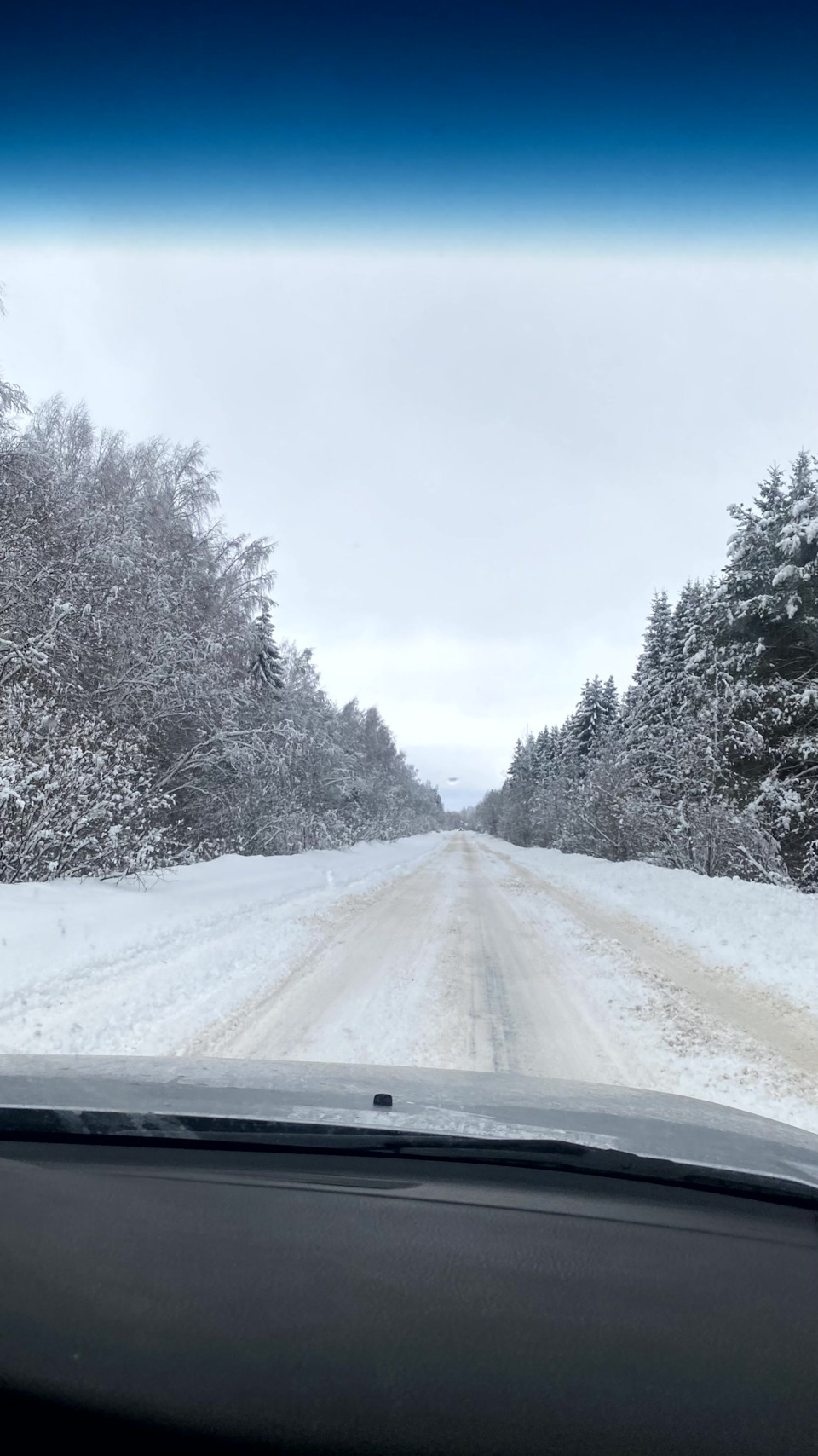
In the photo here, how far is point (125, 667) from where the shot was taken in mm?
14414

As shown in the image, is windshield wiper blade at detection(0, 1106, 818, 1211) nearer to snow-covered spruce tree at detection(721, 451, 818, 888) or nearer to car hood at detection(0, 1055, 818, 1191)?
car hood at detection(0, 1055, 818, 1191)

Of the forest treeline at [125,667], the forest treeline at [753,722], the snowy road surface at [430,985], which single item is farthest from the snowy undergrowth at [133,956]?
the forest treeline at [753,722]

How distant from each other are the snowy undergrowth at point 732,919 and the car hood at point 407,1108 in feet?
15.6

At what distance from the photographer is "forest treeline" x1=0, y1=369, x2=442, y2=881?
10.5 meters

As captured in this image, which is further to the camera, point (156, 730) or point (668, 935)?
point (156, 730)

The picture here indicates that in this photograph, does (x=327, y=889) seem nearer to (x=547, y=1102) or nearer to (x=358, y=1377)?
(x=547, y=1102)

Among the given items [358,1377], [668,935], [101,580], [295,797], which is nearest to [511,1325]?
[358,1377]

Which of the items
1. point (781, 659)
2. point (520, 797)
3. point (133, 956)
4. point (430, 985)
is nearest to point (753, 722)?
point (781, 659)

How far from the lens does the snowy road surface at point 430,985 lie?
5035 millimetres

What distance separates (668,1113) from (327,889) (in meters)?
13.1

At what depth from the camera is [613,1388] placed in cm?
139

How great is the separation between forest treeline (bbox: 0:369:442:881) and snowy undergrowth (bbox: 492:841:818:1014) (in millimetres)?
8045

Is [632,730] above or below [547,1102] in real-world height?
above

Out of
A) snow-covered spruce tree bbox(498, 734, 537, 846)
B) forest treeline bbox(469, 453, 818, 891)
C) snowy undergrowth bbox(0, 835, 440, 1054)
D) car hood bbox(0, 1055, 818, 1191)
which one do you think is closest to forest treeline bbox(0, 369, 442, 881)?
snowy undergrowth bbox(0, 835, 440, 1054)
